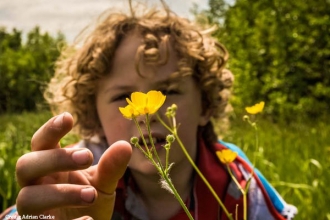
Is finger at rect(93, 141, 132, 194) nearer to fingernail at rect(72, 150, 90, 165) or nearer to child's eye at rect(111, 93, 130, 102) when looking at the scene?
fingernail at rect(72, 150, 90, 165)

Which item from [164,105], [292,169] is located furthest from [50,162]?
[292,169]

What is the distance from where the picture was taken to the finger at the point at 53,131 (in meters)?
0.58

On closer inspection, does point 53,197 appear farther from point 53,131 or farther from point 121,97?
point 121,97

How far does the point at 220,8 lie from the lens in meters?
14.3

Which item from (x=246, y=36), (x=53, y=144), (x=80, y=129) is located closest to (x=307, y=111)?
(x=246, y=36)

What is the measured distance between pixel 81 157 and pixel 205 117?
1266 mm

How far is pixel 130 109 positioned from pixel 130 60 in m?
1.04

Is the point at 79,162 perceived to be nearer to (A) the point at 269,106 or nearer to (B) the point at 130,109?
(B) the point at 130,109

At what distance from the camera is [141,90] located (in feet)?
4.54

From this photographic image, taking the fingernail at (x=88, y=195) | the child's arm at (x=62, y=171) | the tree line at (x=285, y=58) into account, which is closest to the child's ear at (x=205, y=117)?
the child's arm at (x=62, y=171)

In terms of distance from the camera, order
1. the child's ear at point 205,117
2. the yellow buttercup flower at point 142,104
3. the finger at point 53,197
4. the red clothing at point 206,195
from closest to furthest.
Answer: the yellow buttercup flower at point 142,104 < the finger at point 53,197 < the red clothing at point 206,195 < the child's ear at point 205,117

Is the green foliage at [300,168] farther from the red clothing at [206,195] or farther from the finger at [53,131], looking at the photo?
the finger at [53,131]

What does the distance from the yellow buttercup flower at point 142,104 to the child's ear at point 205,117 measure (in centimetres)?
126

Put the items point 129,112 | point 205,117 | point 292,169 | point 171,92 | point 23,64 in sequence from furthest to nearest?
point 23,64
point 292,169
point 205,117
point 171,92
point 129,112
